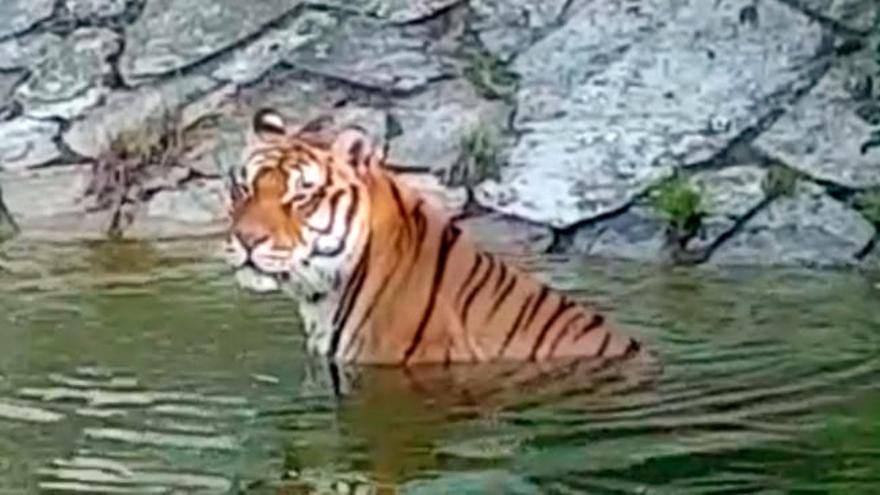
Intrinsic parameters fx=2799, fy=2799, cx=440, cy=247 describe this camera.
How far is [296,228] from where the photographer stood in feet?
22.6

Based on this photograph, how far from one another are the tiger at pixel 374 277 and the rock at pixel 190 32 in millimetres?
4170

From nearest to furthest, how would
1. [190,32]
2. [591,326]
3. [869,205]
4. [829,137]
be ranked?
[591,326], [869,205], [829,137], [190,32]

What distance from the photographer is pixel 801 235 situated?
956cm

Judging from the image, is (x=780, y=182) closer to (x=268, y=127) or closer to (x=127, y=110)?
(x=127, y=110)

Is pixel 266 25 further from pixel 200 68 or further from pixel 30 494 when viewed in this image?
pixel 30 494

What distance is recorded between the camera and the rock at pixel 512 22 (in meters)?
10.8

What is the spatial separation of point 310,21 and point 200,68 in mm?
478

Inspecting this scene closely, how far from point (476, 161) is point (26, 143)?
190 cm

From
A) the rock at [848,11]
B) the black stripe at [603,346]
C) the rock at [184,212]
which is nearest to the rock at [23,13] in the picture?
the rock at [184,212]

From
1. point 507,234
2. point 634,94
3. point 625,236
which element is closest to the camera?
point 625,236

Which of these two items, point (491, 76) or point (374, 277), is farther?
point (491, 76)

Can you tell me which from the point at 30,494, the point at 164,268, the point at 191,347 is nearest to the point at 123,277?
the point at 164,268

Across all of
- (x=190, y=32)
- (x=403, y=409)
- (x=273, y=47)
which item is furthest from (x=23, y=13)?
(x=403, y=409)

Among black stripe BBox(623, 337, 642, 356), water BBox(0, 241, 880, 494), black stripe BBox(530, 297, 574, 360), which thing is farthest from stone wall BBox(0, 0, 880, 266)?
black stripe BBox(530, 297, 574, 360)
